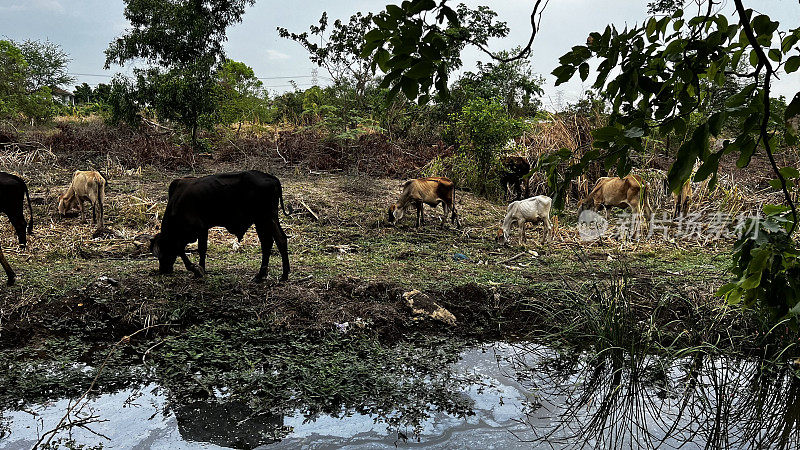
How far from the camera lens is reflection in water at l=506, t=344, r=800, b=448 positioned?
3.22 m

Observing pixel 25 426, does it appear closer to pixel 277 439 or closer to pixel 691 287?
pixel 277 439

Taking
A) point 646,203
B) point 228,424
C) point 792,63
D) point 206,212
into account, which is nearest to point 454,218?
point 646,203

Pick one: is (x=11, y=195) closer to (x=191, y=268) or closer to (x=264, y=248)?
(x=191, y=268)

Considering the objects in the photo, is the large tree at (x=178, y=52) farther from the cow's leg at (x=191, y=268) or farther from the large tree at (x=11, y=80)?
the cow's leg at (x=191, y=268)

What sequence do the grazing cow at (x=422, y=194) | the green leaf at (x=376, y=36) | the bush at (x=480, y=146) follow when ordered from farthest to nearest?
the bush at (x=480, y=146), the grazing cow at (x=422, y=194), the green leaf at (x=376, y=36)

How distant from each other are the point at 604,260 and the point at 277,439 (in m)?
5.75

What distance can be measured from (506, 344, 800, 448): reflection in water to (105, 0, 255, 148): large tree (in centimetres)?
1252

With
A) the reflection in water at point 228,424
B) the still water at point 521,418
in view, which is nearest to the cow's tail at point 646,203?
the still water at point 521,418

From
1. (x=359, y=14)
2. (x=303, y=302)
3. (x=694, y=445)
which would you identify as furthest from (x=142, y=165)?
(x=694, y=445)

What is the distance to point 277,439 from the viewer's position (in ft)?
10.5

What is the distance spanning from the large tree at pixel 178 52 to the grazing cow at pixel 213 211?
30.3ft

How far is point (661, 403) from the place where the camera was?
3619 millimetres

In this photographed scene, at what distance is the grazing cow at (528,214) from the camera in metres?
8.41

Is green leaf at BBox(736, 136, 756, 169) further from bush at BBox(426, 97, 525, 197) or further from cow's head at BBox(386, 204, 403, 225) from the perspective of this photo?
bush at BBox(426, 97, 525, 197)
